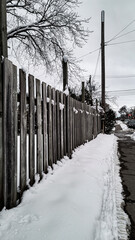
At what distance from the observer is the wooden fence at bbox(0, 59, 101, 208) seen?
1707 millimetres

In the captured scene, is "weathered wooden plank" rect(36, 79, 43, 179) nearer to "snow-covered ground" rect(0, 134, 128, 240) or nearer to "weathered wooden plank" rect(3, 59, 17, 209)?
"snow-covered ground" rect(0, 134, 128, 240)

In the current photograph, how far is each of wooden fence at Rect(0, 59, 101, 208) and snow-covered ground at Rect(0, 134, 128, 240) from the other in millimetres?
194

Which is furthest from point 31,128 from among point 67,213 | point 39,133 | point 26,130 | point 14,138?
point 67,213

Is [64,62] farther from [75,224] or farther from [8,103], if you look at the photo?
[75,224]

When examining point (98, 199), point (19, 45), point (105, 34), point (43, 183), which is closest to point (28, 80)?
point (43, 183)

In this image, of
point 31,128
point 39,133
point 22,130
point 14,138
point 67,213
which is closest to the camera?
point 67,213

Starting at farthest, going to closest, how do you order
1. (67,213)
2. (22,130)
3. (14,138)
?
(22,130) → (14,138) → (67,213)

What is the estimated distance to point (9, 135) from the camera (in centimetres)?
173

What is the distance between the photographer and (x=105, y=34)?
13.0 metres

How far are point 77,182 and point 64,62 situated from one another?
2.98 meters

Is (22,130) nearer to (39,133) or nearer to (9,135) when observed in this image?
(9,135)

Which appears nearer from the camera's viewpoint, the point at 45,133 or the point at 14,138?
the point at 14,138

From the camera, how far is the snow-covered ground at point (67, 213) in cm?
→ 138

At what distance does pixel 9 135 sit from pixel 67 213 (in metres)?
1.12
